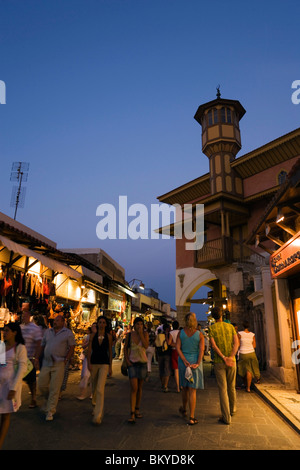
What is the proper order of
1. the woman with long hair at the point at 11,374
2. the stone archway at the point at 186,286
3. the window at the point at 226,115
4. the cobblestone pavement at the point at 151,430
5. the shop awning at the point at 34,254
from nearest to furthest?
the woman with long hair at the point at 11,374
the cobblestone pavement at the point at 151,430
the shop awning at the point at 34,254
the window at the point at 226,115
the stone archway at the point at 186,286

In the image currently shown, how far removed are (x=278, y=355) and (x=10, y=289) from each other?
8.45 metres

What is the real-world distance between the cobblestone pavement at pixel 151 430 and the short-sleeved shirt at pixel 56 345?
0.97m

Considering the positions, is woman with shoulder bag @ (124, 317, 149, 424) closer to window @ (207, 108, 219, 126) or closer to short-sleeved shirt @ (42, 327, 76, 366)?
short-sleeved shirt @ (42, 327, 76, 366)

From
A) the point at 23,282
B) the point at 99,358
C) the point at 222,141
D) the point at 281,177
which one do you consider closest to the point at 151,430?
the point at 99,358

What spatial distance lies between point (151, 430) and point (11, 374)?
237 cm

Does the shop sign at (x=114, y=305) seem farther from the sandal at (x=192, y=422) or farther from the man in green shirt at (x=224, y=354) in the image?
the sandal at (x=192, y=422)

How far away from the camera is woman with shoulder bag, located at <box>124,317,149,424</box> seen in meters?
5.50

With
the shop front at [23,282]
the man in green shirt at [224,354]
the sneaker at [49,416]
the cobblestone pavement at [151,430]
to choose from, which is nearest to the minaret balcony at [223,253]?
the shop front at [23,282]

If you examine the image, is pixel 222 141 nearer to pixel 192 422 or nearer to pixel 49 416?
pixel 192 422

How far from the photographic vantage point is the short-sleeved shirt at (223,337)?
5754 mm

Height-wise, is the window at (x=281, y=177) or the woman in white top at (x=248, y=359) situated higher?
the window at (x=281, y=177)

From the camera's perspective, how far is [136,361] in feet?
18.4

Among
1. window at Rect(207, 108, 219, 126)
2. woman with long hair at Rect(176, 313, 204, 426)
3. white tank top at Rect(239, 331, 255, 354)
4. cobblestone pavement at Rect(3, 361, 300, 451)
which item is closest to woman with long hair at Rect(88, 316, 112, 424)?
cobblestone pavement at Rect(3, 361, 300, 451)

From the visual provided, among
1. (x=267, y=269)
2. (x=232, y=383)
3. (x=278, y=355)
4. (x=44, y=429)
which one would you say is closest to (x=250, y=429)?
(x=232, y=383)
